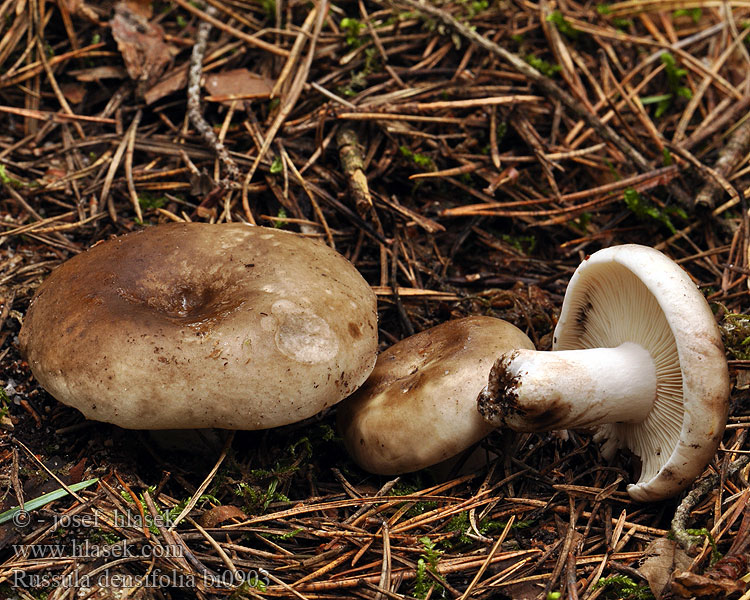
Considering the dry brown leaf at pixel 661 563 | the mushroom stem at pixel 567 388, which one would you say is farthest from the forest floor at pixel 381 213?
the mushroom stem at pixel 567 388

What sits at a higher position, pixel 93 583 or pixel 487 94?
pixel 487 94

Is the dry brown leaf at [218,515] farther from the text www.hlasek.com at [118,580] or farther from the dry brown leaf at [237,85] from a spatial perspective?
the dry brown leaf at [237,85]

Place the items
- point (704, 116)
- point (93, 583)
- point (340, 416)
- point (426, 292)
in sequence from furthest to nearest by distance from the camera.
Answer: point (704, 116) < point (426, 292) < point (340, 416) < point (93, 583)

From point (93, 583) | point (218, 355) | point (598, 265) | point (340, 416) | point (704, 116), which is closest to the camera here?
point (93, 583)

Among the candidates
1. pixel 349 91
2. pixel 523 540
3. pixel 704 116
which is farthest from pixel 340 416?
pixel 704 116

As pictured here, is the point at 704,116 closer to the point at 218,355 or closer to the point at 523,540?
the point at 523,540

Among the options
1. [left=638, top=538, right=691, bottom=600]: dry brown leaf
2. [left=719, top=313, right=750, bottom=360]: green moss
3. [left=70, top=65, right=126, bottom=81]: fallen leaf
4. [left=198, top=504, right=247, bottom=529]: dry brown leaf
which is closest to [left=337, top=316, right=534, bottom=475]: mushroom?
[left=198, top=504, right=247, bottom=529]: dry brown leaf
